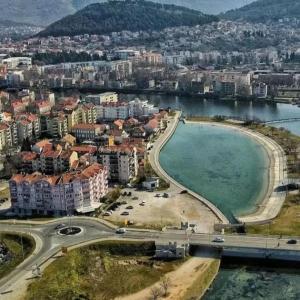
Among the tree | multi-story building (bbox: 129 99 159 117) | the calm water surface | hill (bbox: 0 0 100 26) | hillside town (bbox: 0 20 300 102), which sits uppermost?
hill (bbox: 0 0 100 26)

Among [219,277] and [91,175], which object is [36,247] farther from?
[219,277]

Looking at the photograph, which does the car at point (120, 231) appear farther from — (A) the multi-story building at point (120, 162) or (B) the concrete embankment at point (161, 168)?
(A) the multi-story building at point (120, 162)

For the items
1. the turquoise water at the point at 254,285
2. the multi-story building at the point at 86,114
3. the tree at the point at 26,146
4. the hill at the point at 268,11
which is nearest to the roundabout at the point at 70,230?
the turquoise water at the point at 254,285

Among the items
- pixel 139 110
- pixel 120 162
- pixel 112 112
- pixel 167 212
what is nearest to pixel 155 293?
pixel 167 212

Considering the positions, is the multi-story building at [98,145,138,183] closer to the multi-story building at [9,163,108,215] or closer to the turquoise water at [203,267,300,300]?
the multi-story building at [9,163,108,215]

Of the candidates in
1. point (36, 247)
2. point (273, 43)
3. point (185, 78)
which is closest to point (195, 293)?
point (36, 247)

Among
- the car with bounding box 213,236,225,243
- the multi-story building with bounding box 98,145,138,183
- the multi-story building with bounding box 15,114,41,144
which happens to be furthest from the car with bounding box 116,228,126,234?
the multi-story building with bounding box 15,114,41,144

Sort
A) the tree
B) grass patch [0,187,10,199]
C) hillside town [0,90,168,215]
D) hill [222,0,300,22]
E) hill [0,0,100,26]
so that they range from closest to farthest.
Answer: hillside town [0,90,168,215] < grass patch [0,187,10,199] < the tree < hill [222,0,300,22] < hill [0,0,100,26]
